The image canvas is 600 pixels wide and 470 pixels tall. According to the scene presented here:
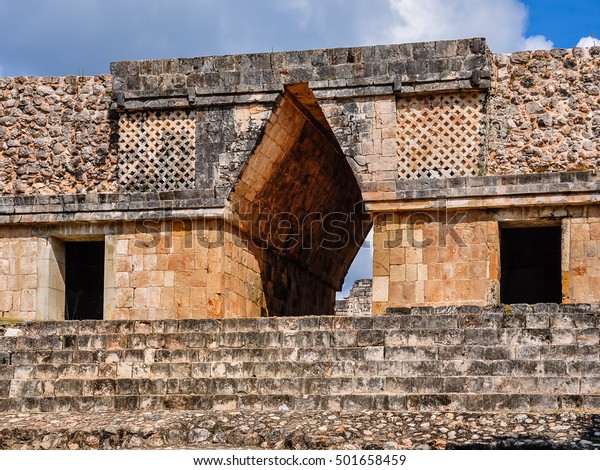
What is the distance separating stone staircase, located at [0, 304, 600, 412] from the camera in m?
11.5

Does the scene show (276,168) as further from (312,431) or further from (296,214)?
(312,431)

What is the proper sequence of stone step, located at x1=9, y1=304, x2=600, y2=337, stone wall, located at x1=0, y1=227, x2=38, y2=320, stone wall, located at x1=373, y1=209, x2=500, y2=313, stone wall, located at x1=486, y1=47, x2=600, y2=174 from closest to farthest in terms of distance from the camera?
stone step, located at x1=9, y1=304, x2=600, y2=337 < stone wall, located at x1=373, y1=209, x2=500, y2=313 < stone wall, located at x1=486, y1=47, x2=600, y2=174 < stone wall, located at x1=0, y1=227, x2=38, y2=320

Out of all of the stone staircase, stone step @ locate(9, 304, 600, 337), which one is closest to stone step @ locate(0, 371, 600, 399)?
the stone staircase

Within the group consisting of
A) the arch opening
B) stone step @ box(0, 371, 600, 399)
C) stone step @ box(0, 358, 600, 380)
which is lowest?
stone step @ box(0, 371, 600, 399)

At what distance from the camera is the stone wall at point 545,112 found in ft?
55.0

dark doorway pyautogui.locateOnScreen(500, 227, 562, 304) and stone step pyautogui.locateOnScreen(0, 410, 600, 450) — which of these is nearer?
stone step pyautogui.locateOnScreen(0, 410, 600, 450)

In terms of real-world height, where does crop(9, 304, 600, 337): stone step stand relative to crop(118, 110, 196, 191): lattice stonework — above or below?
below

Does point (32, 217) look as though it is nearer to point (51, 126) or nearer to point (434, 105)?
point (51, 126)

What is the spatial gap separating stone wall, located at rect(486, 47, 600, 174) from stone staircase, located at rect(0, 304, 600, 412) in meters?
4.12

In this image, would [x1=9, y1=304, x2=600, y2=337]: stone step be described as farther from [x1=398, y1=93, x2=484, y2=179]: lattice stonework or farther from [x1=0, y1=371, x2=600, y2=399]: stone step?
[x1=398, y1=93, x2=484, y2=179]: lattice stonework

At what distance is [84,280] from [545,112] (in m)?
8.19

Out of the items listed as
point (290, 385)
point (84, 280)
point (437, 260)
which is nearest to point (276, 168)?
point (437, 260)

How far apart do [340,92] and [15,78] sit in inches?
197

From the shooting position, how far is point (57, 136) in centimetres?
1834
